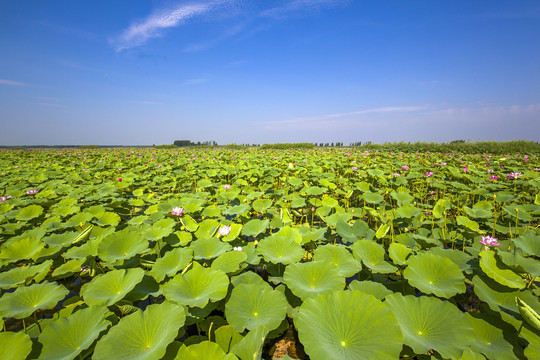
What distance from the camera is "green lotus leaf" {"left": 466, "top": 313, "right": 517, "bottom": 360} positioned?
0.96m

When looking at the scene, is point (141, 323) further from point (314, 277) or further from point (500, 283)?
point (500, 283)

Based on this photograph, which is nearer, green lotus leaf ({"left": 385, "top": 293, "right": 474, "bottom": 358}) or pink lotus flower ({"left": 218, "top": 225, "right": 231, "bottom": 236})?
green lotus leaf ({"left": 385, "top": 293, "right": 474, "bottom": 358})

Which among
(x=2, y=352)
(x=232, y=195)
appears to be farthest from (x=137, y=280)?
(x=232, y=195)

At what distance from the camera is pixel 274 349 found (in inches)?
49.8

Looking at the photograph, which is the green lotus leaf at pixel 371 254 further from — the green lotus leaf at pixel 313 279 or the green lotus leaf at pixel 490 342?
the green lotus leaf at pixel 490 342

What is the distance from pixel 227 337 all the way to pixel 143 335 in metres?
0.39

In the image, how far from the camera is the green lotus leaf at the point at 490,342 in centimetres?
96

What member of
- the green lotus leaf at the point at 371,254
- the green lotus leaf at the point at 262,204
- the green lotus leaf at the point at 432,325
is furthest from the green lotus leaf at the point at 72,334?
the green lotus leaf at the point at 262,204

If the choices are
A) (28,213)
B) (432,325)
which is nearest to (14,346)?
(432,325)

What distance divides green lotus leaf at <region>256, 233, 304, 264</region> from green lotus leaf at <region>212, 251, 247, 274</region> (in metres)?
0.21

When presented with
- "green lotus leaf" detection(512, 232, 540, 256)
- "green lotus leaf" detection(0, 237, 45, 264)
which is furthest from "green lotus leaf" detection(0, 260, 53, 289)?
"green lotus leaf" detection(512, 232, 540, 256)

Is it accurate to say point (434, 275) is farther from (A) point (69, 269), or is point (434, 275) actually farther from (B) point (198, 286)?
(A) point (69, 269)

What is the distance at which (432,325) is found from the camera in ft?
3.47

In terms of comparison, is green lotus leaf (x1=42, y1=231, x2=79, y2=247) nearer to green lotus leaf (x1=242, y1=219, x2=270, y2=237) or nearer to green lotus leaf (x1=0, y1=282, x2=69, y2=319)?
green lotus leaf (x1=0, y1=282, x2=69, y2=319)
